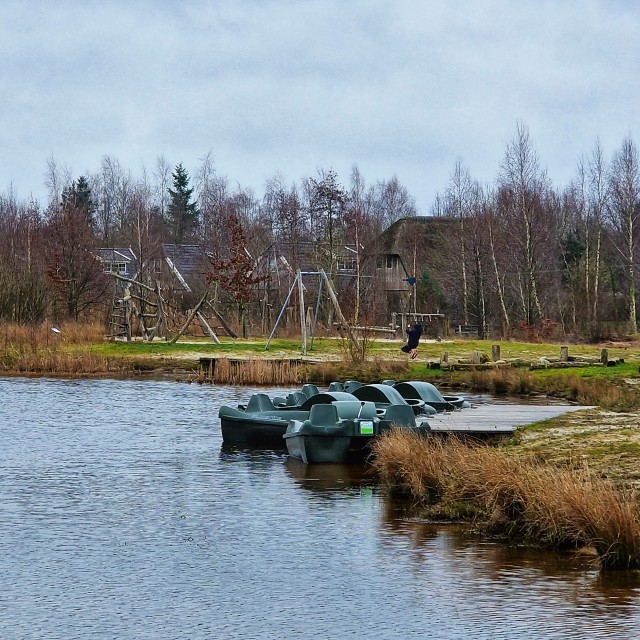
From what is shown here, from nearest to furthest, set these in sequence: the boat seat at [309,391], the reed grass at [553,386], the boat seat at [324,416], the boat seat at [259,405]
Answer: the boat seat at [324,416] < the boat seat at [259,405] < the boat seat at [309,391] < the reed grass at [553,386]

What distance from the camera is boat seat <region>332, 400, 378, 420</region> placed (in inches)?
918

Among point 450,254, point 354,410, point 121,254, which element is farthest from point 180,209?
point 354,410

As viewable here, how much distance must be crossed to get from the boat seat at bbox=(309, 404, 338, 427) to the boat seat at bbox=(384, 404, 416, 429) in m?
0.99

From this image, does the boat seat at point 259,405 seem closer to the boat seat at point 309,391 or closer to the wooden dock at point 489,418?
the boat seat at point 309,391

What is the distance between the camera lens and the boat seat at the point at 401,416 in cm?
2267

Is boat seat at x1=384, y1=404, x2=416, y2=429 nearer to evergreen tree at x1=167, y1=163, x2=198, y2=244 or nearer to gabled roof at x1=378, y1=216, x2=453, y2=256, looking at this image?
gabled roof at x1=378, y1=216, x2=453, y2=256

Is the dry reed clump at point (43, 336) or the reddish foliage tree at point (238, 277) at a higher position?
the reddish foliage tree at point (238, 277)

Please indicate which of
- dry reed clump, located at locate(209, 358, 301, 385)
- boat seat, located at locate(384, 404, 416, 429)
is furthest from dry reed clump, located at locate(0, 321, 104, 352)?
boat seat, located at locate(384, 404, 416, 429)

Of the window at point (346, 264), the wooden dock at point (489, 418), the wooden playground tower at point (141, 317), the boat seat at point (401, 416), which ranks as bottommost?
the wooden dock at point (489, 418)

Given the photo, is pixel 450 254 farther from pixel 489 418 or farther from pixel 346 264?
pixel 489 418

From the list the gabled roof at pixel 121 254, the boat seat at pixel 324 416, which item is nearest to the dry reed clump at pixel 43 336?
the boat seat at pixel 324 416

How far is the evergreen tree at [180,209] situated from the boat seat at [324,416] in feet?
305

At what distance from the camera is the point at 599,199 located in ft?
247

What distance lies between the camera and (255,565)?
48.6ft
